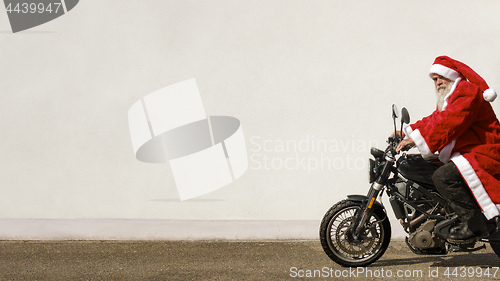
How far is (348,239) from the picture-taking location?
4.95 meters

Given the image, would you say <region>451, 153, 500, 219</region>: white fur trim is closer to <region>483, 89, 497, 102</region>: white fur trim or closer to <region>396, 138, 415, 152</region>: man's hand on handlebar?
<region>396, 138, 415, 152</region>: man's hand on handlebar

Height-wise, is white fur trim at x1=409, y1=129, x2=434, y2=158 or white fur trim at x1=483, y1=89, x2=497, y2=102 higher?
white fur trim at x1=483, y1=89, x2=497, y2=102

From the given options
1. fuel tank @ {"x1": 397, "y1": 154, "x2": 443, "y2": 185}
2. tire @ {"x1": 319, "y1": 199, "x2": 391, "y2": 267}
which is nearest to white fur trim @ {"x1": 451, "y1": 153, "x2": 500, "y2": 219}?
fuel tank @ {"x1": 397, "y1": 154, "x2": 443, "y2": 185}

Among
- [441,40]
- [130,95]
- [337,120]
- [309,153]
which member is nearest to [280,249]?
[309,153]

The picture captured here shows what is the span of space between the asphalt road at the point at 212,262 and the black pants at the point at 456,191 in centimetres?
59

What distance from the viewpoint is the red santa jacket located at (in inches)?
177

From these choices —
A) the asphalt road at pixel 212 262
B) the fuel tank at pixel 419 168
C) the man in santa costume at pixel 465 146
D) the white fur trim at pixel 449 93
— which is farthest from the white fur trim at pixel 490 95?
the asphalt road at pixel 212 262

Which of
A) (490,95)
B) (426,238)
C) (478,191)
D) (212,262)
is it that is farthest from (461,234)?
(212,262)

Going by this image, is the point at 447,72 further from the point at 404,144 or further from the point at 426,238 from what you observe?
the point at 426,238

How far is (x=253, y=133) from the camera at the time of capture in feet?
20.3

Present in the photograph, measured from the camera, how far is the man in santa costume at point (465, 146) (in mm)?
4508

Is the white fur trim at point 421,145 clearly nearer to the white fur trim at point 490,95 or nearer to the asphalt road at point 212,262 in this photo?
the white fur trim at point 490,95

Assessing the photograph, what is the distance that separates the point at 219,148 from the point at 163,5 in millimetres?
1686

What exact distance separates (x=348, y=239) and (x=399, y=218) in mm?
479
